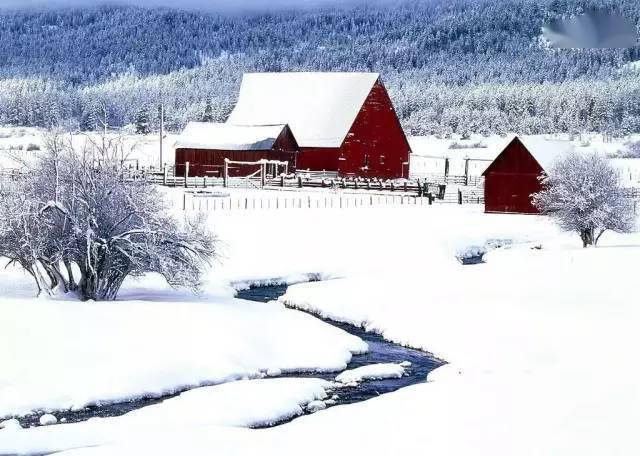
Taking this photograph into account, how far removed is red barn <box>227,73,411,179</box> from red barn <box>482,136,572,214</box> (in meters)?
13.4

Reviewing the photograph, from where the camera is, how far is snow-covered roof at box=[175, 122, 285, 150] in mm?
56406

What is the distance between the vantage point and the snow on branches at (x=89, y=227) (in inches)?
800

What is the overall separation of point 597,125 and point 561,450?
143253mm

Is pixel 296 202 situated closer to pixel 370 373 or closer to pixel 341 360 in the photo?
pixel 341 360

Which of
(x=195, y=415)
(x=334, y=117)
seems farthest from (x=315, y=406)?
(x=334, y=117)

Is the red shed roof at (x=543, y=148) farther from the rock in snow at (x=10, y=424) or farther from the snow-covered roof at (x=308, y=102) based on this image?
the rock in snow at (x=10, y=424)

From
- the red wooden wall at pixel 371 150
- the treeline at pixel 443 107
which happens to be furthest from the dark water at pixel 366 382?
the treeline at pixel 443 107

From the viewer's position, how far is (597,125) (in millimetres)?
148500

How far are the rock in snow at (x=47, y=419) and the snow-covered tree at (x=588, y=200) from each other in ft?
83.1

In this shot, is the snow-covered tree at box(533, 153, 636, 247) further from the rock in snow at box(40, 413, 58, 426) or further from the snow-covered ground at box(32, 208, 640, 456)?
the rock in snow at box(40, 413, 58, 426)

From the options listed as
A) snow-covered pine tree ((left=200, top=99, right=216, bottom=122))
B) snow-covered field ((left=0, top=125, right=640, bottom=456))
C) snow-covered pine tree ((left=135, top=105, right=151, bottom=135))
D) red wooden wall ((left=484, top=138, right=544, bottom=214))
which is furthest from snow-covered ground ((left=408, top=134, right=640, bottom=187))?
snow-covered field ((left=0, top=125, right=640, bottom=456))

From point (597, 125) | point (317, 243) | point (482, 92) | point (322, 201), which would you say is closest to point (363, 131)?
point (322, 201)

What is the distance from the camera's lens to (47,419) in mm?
14219

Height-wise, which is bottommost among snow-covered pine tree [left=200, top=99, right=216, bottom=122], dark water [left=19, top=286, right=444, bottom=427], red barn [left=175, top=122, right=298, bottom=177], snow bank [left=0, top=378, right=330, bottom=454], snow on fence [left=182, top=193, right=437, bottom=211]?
dark water [left=19, top=286, right=444, bottom=427]
